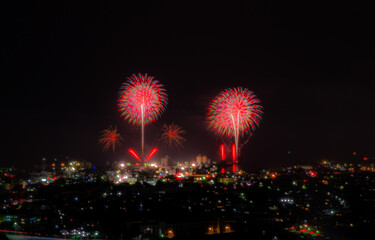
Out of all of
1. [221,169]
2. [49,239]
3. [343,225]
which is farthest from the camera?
[221,169]

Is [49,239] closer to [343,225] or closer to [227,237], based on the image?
[227,237]

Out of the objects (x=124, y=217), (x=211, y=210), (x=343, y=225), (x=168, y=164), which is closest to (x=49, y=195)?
(x=124, y=217)

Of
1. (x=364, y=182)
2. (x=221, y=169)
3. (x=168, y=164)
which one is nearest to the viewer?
(x=364, y=182)

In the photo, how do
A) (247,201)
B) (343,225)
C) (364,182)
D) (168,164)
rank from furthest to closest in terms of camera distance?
(168,164) < (364,182) < (247,201) < (343,225)

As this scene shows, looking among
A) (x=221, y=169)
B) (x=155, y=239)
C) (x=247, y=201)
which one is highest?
→ (x=221, y=169)

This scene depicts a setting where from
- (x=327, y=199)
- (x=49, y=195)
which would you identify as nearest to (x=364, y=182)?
(x=327, y=199)

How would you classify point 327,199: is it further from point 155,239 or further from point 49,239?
point 49,239

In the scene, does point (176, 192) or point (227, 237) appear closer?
point (227, 237)

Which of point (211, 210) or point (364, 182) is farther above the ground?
point (364, 182)

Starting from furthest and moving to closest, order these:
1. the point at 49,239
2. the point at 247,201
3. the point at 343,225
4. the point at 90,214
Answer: the point at 247,201 → the point at 90,214 → the point at 343,225 → the point at 49,239
